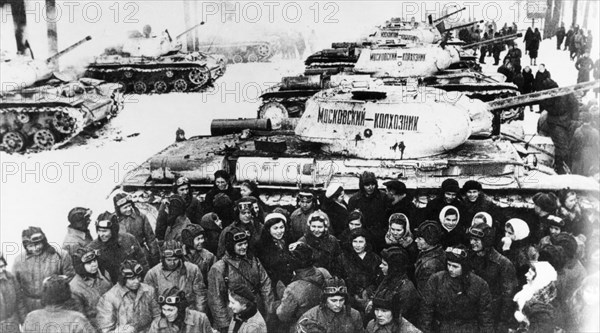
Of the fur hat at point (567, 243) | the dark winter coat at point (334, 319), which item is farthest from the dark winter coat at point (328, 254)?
the fur hat at point (567, 243)

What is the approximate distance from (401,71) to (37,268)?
15.8ft

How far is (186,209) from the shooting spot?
211 inches

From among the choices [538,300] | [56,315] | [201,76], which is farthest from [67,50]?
[538,300]

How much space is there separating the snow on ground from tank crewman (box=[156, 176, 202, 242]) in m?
0.49

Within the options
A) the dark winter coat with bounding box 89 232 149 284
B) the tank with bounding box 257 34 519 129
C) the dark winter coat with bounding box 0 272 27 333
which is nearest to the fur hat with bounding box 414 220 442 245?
the dark winter coat with bounding box 89 232 149 284

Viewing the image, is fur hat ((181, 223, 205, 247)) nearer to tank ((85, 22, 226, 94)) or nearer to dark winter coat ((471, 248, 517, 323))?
tank ((85, 22, 226, 94))

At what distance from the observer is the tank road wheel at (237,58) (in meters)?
5.78

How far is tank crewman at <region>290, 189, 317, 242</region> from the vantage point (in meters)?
5.12

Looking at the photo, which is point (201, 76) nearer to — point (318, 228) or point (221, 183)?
point (221, 183)

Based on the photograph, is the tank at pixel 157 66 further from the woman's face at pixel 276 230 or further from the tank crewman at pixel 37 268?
the tank crewman at pixel 37 268

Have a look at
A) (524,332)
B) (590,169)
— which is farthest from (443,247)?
(590,169)

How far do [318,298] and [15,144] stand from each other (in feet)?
11.0

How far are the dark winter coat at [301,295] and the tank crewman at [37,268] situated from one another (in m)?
1.73

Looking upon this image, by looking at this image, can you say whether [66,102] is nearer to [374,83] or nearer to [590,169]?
[374,83]
